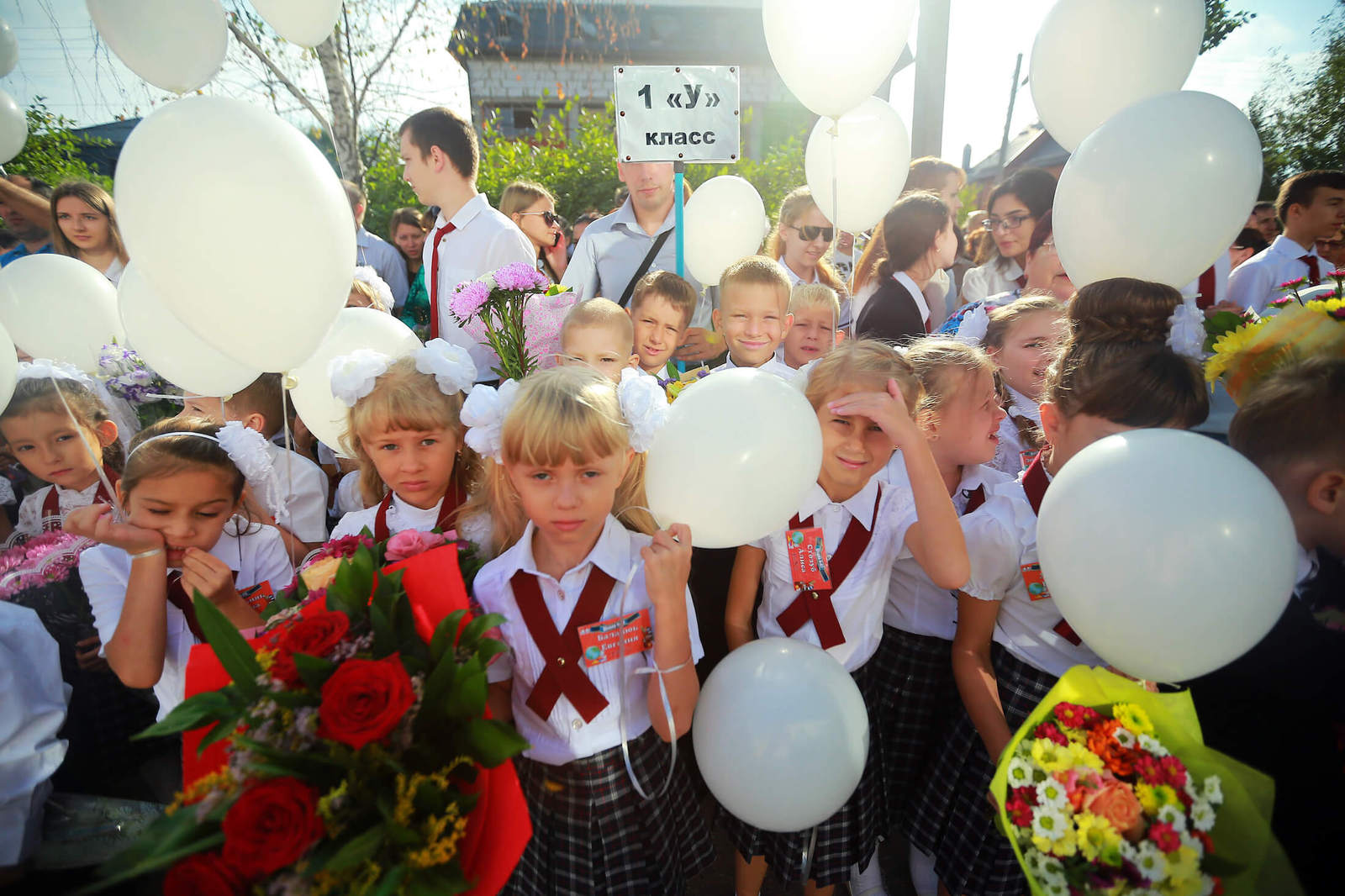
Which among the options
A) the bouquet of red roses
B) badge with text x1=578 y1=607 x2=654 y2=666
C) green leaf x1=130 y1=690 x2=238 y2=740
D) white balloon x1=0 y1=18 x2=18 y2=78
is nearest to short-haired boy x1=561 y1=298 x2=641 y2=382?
badge with text x1=578 y1=607 x2=654 y2=666

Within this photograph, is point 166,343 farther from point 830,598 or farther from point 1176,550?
point 1176,550

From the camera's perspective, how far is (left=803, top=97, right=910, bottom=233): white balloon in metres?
3.66

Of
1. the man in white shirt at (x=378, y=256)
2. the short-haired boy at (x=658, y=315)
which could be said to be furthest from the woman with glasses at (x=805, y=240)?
the man in white shirt at (x=378, y=256)

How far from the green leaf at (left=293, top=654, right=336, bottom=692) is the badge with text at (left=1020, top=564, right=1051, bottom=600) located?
1.73 meters

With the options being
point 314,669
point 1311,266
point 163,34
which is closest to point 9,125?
point 163,34

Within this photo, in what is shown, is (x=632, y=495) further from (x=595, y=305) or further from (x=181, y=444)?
(x=181, y=444)

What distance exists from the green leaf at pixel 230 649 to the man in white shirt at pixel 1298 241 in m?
5.56

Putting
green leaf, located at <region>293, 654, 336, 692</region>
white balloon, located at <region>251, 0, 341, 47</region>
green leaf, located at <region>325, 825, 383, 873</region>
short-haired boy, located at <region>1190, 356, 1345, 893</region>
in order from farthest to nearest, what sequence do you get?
white balloon, located at <region>251, 0, 341, 47</region> → short-haired boy, located at <region>1190, 356, 1345, 893</region> → green leaf, located at <region>293, 654, 336, 692</region> → green leaf, located at <region>325, 825, 383, 873</region>

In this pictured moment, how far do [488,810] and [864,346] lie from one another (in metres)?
1.54

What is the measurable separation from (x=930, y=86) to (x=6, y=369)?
21.8ft

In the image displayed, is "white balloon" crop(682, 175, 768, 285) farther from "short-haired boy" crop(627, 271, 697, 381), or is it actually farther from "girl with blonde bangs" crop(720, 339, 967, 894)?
"girl with blonde bangs" crop(720, 339, 967, 894)

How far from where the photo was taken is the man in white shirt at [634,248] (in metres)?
3.78

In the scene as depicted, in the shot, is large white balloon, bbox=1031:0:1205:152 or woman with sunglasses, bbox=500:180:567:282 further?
woman with sunglasses, bbox=500:180:567:282

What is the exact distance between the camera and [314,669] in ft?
3.74
